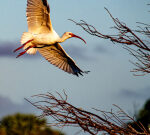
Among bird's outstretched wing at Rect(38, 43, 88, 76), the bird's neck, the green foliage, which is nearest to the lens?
the bird's neck

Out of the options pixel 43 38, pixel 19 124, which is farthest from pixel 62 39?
pixel 19 124

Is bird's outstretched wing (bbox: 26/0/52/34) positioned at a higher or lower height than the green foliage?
higher

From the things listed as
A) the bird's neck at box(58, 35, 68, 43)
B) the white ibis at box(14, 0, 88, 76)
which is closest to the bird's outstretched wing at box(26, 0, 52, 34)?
the white ibis at box(14, 0, 88, 76)

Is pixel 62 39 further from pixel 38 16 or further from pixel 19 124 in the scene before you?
pixel 19 124

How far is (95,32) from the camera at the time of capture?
500 centimetres

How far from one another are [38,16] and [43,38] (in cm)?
51

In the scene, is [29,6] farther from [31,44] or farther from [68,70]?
[68,70]

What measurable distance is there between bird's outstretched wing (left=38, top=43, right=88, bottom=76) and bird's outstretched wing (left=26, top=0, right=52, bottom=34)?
738 mm

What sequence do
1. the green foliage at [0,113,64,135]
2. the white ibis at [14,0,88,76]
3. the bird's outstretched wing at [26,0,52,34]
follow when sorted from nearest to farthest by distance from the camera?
1. the bird's outstretched wing at [26,0,52,34]
2. the white ibis at [14,0,88,76]
3. the green foliage at [0,113,64,135]

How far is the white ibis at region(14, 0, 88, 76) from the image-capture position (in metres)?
8.46

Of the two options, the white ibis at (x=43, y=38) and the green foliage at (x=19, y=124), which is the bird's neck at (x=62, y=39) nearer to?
the white ibis at (x=43, y=38)

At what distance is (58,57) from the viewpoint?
32.5ft

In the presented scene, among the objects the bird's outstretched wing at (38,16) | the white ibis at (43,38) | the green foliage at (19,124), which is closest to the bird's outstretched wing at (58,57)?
the white ibis at (43,38)

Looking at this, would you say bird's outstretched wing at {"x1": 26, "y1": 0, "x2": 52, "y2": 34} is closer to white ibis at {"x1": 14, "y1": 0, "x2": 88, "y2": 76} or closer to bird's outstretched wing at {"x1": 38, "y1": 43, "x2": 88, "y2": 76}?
white ibis at {"x1": 14, "y1": 0, "x2": 88, "y2": 76}
